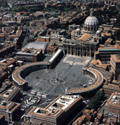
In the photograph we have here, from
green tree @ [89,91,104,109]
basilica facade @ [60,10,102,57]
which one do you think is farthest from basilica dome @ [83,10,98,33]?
green tree @ [89,91,104,109]

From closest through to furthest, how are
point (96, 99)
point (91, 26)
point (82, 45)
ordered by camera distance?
point (96, 99)
point (82, 45)
point (91, 26)

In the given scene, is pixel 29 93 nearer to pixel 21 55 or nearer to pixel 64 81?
pixel 64 81

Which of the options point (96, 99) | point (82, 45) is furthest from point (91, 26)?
point (96, 99)

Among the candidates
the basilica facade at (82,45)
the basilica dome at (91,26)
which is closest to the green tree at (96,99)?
the basilica facade at (82,45)

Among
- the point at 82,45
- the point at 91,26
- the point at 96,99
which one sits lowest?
the point at 96,99

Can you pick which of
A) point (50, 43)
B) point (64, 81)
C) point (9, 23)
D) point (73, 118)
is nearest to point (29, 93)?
point (64, 81)

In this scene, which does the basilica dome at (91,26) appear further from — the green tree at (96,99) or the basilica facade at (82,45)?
the green tree at (96,99)

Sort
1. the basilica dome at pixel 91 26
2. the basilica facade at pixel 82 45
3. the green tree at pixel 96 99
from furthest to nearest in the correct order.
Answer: the basilica dome at pixel 91 26 < the basilica facade at pixel 82 45 < the green tree at pixel 96 99

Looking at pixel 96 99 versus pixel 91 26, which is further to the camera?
pixel 91 26

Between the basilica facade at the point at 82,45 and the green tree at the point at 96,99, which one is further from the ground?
the basilica facade at the point at 82,45

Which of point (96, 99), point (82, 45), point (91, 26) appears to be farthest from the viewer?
point (91, 26)

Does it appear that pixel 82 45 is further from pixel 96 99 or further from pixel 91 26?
pixel 96 99

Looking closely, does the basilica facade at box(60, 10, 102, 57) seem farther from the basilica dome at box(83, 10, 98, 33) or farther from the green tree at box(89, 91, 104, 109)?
the green tree at box(89, 91, 104, 109)
